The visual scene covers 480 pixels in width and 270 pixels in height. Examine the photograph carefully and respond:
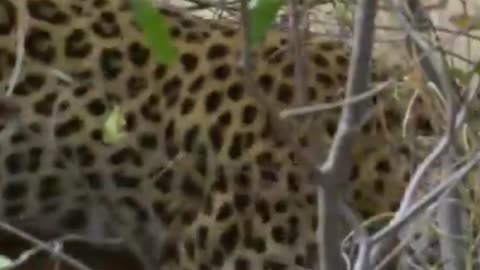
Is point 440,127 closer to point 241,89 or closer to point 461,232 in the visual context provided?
point 461,232

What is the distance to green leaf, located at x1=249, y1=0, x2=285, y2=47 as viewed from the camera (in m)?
0.72

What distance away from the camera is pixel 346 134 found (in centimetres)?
70

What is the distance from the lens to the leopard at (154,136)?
1.47 metres

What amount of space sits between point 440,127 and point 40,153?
0.65m

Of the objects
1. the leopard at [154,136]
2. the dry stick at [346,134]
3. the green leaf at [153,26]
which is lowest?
the leopard at [154,136]

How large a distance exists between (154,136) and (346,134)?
2.94ft

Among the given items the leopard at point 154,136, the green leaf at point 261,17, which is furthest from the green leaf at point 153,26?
the leopard at point 154,136

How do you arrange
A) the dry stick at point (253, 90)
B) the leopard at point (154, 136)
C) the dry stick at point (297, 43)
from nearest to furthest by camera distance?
1. the dry stick at point (253, 90)
2. the dry stick at point (297, 43)
3. the leopard at point (154, 136)

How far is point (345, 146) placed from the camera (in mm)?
707

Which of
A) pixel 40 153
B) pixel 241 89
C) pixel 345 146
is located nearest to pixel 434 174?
pixel 345 146

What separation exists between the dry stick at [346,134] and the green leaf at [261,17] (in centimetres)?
5

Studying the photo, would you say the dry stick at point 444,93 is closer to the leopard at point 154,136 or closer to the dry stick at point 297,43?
the dry stick at point 297,43

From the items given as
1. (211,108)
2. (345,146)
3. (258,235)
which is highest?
(345,146)

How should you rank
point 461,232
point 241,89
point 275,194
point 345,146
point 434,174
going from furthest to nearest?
point 241,89, point 275,194, point 434,174, point 461,232, point 345,146
